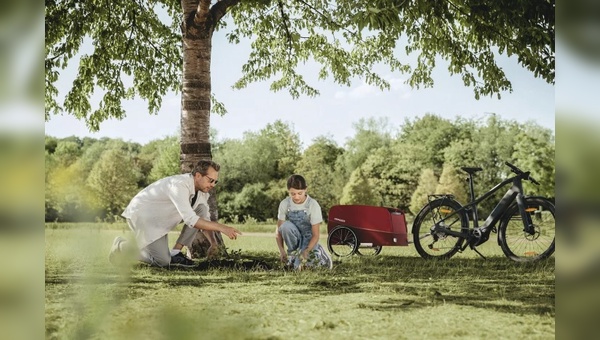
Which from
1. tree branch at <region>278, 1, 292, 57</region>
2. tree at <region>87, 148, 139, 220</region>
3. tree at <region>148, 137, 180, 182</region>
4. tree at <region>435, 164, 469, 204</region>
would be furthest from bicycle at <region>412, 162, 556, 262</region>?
tree at <region>435, 164, 469, 204</region>

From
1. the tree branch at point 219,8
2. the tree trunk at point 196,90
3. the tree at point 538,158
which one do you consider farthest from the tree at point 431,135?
the tree trunk at point 196,90

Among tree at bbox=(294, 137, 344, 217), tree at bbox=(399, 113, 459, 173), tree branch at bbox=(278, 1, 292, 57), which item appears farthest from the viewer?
tree at bbox=(399, 113, 459, 173)

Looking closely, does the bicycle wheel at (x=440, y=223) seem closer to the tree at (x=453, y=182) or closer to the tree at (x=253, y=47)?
the tree at (x=253, y=47)

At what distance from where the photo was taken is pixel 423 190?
37.6 ft

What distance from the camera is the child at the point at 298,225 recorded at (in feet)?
15.2

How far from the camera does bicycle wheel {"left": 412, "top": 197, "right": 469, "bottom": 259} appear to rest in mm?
5230

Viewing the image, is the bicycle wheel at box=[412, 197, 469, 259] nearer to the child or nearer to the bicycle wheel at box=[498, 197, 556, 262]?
the bicycle wheel at box=[498, 197, 556, 262]

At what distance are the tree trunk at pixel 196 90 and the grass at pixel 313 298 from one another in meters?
1.27

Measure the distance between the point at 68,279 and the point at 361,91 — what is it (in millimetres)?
7980

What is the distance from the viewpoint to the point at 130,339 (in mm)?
718

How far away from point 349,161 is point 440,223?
5.96 metres

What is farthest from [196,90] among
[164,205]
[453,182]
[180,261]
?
[453,182]

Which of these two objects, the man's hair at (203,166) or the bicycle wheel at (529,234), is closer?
the man's hair at (203,166)

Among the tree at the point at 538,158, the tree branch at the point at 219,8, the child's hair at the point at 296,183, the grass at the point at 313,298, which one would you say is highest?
the tree branch at the point at 219,8
